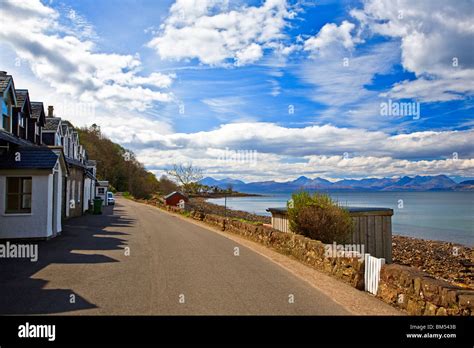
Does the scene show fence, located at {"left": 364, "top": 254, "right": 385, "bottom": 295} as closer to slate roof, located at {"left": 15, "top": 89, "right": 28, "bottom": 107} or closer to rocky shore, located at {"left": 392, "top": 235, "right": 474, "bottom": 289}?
rocky shore, located at {"left": 392, "top": 235, "right": 474, "bottom": 289}

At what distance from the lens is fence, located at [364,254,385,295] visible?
953 centimetres

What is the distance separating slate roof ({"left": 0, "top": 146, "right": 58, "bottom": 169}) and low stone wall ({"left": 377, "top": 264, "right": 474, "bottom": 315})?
12.9 metres

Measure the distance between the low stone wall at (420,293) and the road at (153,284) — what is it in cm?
124

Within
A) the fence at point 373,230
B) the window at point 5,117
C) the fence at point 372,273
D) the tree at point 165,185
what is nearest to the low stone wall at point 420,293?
the fence at point 372,273

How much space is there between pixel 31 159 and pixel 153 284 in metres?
9.76

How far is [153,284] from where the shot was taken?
9.55 meters

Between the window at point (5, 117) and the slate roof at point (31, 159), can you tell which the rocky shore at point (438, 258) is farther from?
the window at point (5, 117)

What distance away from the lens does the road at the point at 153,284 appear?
7699 mm

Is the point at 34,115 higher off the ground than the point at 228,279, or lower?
higher
